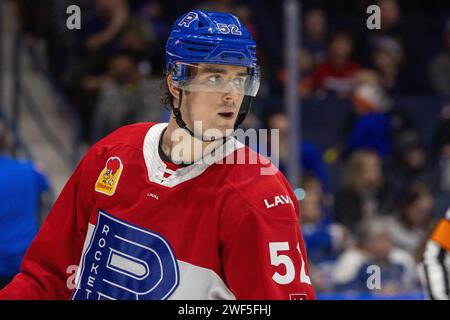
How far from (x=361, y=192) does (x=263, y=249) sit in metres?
3.87

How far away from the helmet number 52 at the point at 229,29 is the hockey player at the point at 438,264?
104 cm

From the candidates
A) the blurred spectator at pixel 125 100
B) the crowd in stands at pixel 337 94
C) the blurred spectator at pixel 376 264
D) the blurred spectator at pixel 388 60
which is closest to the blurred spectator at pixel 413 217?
the crowd in stands at pixel 337 94

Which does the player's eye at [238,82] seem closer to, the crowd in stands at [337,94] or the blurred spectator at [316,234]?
the crowd in stands at [337,94]

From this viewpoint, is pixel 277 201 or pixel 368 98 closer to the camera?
pixel 277 201

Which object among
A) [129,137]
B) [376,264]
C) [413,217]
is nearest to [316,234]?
[376,264]

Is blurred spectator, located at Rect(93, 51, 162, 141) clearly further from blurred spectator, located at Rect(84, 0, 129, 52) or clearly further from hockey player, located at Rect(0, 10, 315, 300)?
hockey player, located at Rect(0, 10, 315, 300)

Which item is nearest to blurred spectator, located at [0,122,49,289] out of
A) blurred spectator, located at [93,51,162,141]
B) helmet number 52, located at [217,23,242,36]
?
blurred spectator, located at [93,51,162,141]

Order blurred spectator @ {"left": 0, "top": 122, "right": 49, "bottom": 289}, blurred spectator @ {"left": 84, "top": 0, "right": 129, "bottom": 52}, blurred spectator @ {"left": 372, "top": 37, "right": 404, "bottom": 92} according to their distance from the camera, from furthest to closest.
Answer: blurred spectator @ {"left": 372, "top": 37, "right": 404, "bottom": 92}
blurred spectator @ {"left": 84, "top": 0, "right": 129, "bottom": 52}
blurred spectator @ {"left": 0, "top": 122, "right": 49, "bottom": 289}

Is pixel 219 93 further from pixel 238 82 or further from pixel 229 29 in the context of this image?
pixel 229 29

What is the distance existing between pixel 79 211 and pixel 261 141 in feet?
8.72

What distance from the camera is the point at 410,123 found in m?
6.58

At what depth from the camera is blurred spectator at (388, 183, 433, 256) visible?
19.6 ft

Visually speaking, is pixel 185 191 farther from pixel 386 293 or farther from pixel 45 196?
pixel 386 293

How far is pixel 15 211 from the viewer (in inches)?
180
